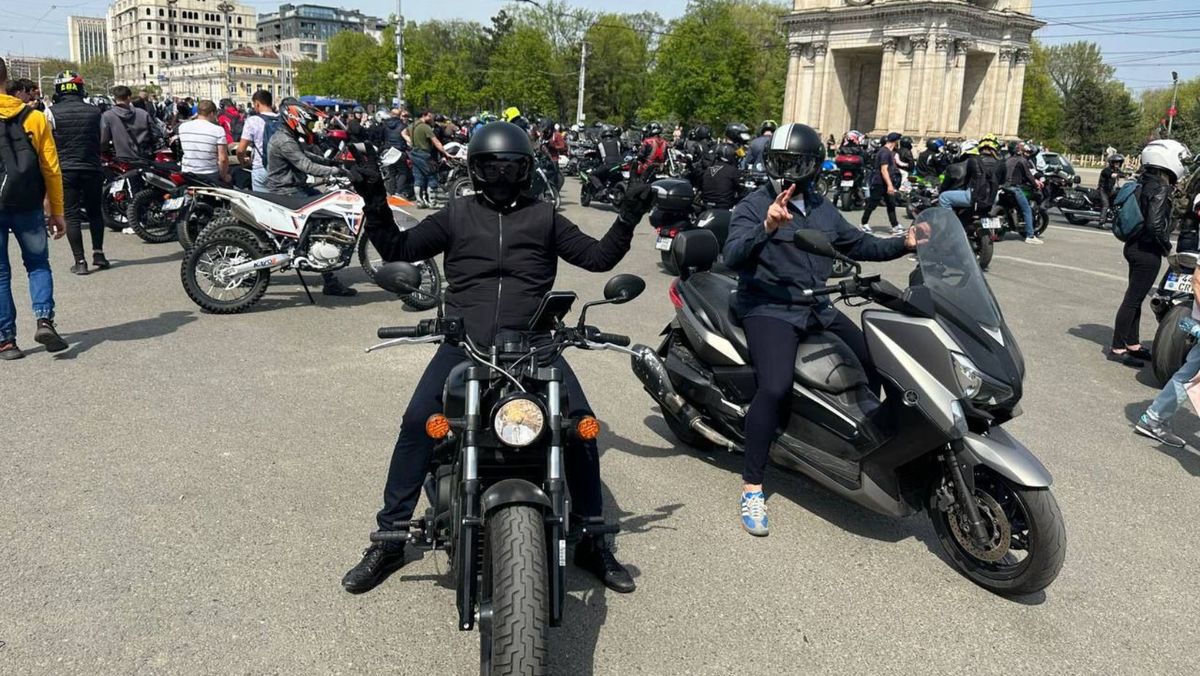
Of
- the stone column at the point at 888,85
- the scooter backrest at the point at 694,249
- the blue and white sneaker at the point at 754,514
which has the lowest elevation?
the blue and white sneaker at the point at 754,514

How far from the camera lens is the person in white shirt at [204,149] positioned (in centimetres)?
1098

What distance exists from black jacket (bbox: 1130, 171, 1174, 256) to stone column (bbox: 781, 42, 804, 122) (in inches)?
2313

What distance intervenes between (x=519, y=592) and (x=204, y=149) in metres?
10.2

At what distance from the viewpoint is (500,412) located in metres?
2.74

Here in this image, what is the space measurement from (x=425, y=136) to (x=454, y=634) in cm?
1583

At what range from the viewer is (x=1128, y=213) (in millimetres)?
7324

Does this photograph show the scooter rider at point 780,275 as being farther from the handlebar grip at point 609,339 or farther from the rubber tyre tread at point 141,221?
the rubber tyre tread at point 141,221

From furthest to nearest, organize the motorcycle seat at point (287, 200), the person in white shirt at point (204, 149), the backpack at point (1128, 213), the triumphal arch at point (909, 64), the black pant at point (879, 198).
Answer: the triumphal arch at point (909, 64)
the black pant at point (879, 198)
the person in white shirt at point (204, 149)
the motorcycle seat at point (287, 200)
the backpack at point (1128, 213)

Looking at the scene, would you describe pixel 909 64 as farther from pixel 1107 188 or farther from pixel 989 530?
pixel 989 530

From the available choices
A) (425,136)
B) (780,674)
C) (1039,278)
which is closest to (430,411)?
(780,674)

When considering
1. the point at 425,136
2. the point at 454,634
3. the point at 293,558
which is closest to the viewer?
the point at 454,634

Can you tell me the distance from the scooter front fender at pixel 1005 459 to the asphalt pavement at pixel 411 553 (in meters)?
0.58

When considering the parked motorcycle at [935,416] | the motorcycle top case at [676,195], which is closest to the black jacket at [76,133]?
the motorcycle top case at [676,195]

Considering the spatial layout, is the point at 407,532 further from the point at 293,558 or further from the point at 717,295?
the point at 717,295
